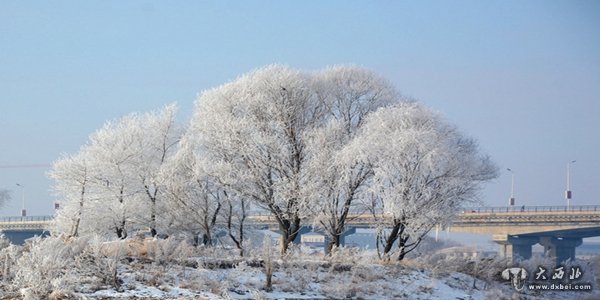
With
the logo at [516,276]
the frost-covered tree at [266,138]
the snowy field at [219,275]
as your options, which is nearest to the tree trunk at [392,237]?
the snowy field at [219,275]

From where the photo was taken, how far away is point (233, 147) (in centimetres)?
5519

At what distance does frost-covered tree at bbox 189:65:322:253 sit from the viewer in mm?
54406

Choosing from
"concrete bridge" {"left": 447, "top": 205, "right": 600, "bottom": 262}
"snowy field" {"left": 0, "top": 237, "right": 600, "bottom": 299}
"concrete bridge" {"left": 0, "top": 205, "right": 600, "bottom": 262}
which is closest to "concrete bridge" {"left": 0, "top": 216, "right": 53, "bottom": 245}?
"concrete bridge" {"left": 0, "top": 205, "right": 600, "bottom": 262}

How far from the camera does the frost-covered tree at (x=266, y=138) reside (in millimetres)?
54406

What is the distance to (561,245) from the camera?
355 ft

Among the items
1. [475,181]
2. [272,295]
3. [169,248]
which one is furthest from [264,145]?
[272,295]

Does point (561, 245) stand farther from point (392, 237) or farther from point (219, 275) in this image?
point (219, 275)

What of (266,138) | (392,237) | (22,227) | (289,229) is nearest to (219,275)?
(392,237)

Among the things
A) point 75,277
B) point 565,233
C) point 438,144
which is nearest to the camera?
point 75,277

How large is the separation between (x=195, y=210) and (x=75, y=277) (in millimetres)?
27039

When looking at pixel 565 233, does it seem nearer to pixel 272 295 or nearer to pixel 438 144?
pixel 438 144

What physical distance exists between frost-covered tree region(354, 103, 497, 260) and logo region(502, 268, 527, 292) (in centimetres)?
541

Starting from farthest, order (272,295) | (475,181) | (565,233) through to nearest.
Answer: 1. (565,233)
2. (475,181)
3. (272,295)

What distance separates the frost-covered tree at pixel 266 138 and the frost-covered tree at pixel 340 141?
933 mm
